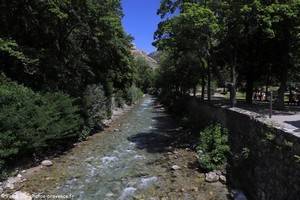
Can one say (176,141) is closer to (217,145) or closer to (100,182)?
(217,145)

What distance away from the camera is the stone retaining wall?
715 centimetres

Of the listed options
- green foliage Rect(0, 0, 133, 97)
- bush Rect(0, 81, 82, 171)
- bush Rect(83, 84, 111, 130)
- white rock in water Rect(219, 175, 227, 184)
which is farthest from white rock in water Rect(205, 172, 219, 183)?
bush Rect(83, 84, 111, 130)

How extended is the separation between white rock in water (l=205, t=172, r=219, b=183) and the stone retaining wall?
1.55 feet

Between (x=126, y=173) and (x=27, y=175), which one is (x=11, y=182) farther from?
(x=126, y=173)

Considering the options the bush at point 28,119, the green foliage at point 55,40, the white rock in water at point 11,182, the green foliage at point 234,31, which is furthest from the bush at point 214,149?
the green foliage at point 55,40

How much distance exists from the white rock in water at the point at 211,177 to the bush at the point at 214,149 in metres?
0.38

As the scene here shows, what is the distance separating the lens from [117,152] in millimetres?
15883

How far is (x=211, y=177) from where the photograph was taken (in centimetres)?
1152

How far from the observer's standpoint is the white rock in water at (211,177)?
1134 cm

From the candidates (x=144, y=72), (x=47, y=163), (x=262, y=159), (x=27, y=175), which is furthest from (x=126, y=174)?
(x=144, y=72)

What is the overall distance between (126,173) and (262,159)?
5224 mm

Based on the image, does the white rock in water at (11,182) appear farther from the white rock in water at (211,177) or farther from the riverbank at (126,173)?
the white rock in water at (211,177)

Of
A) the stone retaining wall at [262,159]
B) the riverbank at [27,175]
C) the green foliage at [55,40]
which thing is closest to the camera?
the stone retaining wall at [262,159]

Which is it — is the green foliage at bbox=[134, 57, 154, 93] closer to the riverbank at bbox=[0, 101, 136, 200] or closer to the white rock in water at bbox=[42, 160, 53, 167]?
the riverbank at bbox=[0, 101, 136, 200]
